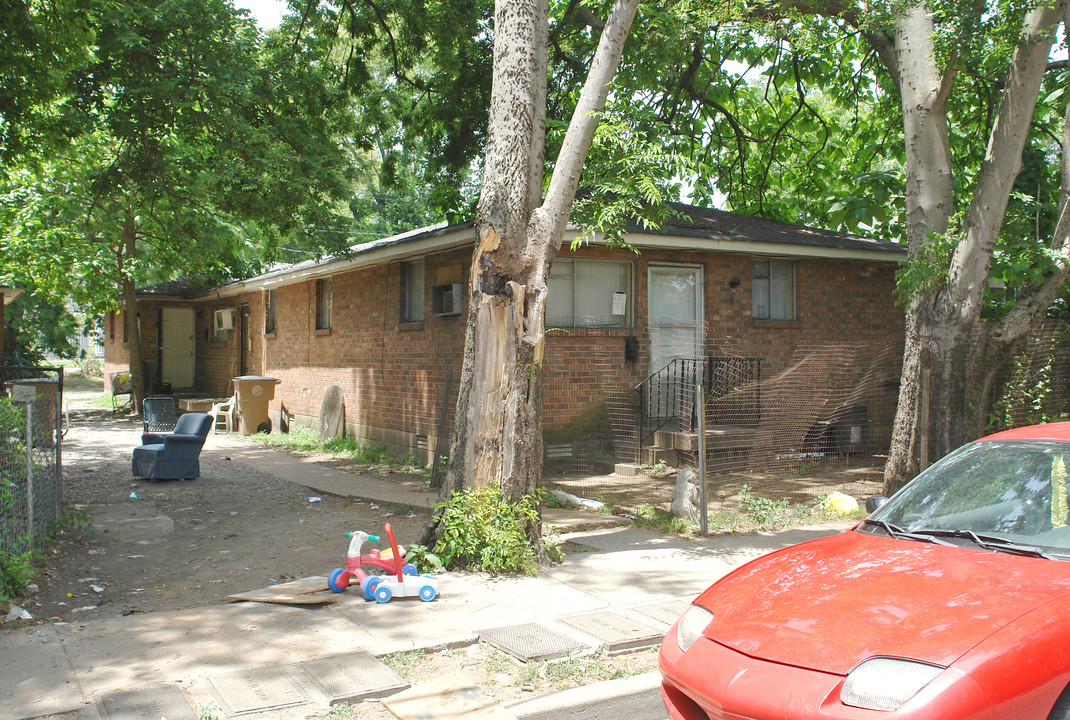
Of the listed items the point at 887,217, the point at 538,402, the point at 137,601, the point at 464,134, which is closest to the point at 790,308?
the point at 887,217

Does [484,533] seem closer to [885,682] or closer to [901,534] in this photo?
[901,534]

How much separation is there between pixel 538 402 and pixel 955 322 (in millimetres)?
5444

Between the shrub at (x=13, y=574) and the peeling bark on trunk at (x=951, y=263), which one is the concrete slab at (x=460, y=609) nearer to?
the shrub at (x=13, y=574)

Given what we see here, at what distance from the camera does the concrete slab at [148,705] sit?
4.01m

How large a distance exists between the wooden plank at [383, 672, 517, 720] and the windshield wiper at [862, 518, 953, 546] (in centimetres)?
204

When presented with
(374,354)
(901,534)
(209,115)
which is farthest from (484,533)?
(374,354)

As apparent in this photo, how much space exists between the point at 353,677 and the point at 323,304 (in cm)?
1366

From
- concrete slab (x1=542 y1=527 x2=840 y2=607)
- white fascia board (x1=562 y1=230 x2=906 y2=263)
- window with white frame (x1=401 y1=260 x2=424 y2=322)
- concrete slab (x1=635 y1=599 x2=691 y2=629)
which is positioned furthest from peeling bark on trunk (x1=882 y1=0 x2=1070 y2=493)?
window with white frame (x1=401 y1=260 x2=424 y2=322)

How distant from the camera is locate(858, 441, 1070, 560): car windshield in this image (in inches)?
142

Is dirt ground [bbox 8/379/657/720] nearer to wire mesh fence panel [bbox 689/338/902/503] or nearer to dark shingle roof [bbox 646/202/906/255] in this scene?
wire mesh fence panel [bbox 689/338/902/503]

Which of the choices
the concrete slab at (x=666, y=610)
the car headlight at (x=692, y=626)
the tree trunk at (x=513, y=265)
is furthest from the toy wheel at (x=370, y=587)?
the car headlight at (x=692, y=626)

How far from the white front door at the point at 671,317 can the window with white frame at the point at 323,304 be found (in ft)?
24.2

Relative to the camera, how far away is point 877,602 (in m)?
3.19

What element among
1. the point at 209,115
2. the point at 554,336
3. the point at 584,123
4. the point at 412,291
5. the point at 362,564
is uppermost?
the point at 209,115
